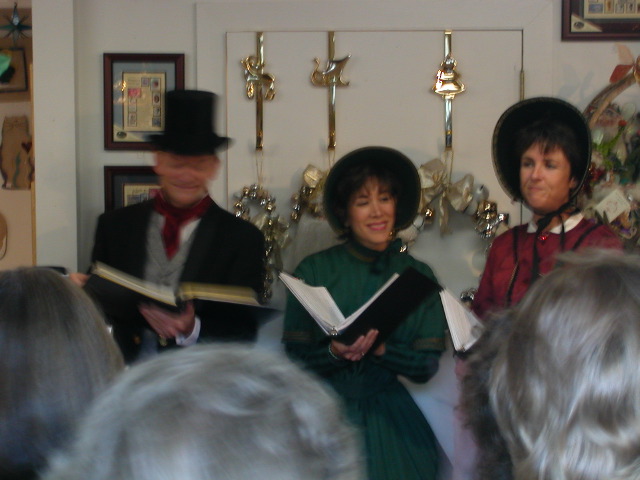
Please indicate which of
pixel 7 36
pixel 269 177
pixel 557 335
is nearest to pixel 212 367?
pixel 557 335

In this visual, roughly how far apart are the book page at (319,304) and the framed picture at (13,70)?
2048 mm

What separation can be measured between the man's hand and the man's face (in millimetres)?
375

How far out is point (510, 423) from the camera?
105cm

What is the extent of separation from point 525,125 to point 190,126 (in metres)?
1.01

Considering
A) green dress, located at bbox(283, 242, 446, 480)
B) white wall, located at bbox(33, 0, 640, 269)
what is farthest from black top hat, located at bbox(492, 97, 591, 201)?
white wall, located at bbox(33, 0, 640, 269)

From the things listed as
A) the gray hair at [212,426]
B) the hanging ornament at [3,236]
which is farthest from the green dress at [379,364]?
the hanging ornament at [3,236]

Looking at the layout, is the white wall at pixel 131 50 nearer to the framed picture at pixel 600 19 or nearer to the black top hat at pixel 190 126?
the framed picture at pixel 600 19

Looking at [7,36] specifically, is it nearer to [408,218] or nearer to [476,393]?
[408,218]

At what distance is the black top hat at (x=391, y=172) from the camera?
269 centimetres

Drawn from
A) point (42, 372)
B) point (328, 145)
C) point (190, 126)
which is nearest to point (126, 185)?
point (328, 145)

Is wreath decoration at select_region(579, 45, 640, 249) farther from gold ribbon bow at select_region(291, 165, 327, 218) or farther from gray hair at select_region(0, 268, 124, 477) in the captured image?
gray hair at select_region(0, 268, 124, 477)

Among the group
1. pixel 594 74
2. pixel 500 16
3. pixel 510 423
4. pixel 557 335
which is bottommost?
pixel 510 423

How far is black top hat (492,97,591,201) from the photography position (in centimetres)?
249

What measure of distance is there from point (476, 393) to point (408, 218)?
5.23 feet
